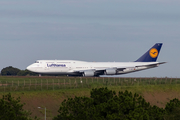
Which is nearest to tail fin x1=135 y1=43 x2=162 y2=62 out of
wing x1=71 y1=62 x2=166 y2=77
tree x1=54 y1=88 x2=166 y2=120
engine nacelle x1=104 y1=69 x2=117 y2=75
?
wing x1=71 y1=62 x2=166 y2=77

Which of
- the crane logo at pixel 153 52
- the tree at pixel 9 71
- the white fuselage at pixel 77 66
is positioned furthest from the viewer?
the tree at pixel 9 71

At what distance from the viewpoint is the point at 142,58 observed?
98688 mm

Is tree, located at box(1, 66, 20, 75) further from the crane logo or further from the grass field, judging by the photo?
the grass field

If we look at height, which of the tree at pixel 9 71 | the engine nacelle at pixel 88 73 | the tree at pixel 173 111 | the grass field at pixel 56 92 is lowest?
the tree at pixel 173 111

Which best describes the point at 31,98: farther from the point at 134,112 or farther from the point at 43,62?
the point at 43,62

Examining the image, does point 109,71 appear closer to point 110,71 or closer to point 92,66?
point 110,71

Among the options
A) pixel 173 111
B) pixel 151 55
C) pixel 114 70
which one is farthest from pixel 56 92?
pixel 151 55

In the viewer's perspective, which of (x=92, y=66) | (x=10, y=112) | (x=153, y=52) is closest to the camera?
(x=10, y=112)

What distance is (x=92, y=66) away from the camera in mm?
90875

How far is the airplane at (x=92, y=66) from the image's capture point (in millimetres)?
84125

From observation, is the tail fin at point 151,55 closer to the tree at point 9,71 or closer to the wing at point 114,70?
the wing at point 114,70

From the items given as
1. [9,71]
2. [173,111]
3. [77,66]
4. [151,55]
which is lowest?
[173,111]

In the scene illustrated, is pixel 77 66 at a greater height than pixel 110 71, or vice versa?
pixel 77 66

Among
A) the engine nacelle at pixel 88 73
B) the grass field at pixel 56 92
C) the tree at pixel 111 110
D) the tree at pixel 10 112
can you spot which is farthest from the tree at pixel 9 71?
the tree at pixel 111 110
